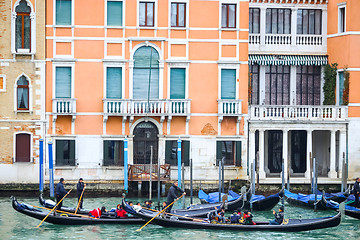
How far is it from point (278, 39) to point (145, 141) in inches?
273

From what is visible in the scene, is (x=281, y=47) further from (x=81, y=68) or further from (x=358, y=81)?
(x=81, y=68)

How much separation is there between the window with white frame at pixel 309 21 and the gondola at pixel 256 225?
10696mm

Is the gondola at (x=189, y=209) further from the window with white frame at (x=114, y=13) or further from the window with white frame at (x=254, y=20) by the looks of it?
the window with white frame at (x=254, y=20)

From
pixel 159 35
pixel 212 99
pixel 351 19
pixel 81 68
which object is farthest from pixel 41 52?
pixel 351 19

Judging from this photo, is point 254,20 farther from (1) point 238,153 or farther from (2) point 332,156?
(2) point 332,156

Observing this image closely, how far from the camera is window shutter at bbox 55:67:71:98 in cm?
3391

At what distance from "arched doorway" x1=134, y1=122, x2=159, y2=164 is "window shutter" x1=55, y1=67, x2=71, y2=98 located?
9.85 feet

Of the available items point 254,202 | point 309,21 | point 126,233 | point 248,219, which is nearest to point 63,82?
point 126,233

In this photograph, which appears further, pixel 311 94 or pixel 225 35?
pixel 311 94

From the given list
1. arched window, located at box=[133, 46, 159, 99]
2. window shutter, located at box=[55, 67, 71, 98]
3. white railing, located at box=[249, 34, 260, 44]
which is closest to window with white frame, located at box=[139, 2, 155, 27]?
arched window, located at box=[133, 46, 159, 99]

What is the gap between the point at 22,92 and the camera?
3378 cm

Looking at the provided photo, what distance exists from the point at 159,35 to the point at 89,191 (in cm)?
647

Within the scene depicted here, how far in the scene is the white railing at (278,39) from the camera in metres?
36.2

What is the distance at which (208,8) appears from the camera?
34406mm
